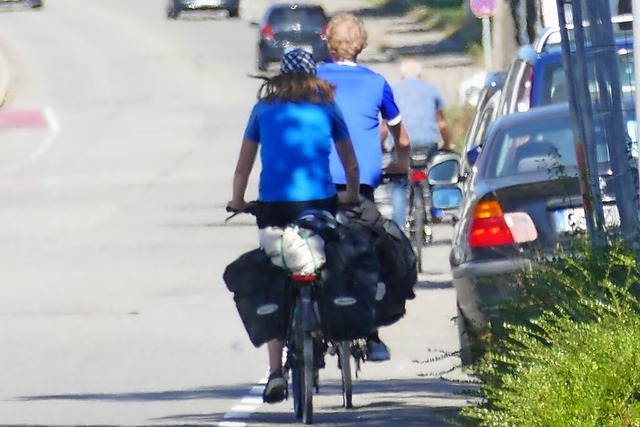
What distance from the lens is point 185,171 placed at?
29547mm

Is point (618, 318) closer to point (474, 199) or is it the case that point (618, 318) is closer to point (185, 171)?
point (474, 199)

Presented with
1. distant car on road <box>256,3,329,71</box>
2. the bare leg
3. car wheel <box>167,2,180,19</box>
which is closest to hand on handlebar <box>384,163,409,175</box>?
the bare leg

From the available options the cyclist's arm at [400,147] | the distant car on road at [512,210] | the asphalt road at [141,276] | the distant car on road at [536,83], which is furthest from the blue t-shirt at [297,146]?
the distant car on road at [536,83]

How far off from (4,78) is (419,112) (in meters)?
→ 30.0

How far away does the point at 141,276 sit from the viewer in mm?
17281

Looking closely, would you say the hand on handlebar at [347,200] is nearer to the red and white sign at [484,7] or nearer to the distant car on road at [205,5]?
the red and white sign at [484,7]

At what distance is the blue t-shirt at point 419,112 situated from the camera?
16.8m

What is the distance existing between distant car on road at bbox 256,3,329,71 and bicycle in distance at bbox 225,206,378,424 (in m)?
37.0

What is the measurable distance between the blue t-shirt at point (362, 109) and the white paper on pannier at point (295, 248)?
0.75m

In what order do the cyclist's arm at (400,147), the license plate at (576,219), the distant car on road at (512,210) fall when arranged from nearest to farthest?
the license plate at (576,219)
the distant car on road at (512,210)
the cyclist's arm at (400,147)

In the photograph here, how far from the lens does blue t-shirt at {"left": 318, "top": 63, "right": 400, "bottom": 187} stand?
9.66 metres

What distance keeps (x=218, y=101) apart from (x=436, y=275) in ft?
84.6

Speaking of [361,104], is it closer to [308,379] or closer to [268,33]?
[308,379]

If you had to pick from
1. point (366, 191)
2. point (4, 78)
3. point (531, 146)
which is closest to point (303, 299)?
point (366, 191)
